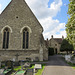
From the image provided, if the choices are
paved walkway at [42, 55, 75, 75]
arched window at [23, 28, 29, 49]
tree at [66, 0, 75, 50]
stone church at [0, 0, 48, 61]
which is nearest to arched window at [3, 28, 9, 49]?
stone church at [0, 0, 48, 61]

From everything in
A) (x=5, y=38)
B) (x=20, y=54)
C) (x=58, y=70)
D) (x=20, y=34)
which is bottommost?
(x=58, y=70)

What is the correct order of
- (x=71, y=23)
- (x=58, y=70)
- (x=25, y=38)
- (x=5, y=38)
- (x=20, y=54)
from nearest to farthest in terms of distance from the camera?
(x=71, y=23)
(x=58, y=70)
(x=20, y=54)
(x=5, y=38)
(x=25, y=38)

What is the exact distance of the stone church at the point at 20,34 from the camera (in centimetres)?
1752

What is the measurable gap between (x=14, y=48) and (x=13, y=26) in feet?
15.5

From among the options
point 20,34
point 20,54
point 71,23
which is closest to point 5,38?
point 20,34

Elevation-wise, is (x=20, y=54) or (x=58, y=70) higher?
(x=20, y=54)

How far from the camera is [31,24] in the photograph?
18.6m

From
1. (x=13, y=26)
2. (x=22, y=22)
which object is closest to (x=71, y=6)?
(x=22, y=22)

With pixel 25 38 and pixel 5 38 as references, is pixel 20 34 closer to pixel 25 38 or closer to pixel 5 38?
pixel 25 38

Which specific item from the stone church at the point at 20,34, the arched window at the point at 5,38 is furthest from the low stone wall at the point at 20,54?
the arched window at the point at 5,38

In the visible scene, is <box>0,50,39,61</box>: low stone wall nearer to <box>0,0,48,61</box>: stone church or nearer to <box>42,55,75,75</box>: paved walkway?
<box>0,0,48,61</box>: stone church

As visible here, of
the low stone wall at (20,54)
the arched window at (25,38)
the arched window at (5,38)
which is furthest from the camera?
the arched window at (25,38)

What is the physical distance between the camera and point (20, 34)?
18141 millimetres

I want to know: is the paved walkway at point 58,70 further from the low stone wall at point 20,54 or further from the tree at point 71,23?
the low stone wall at point 20,54
